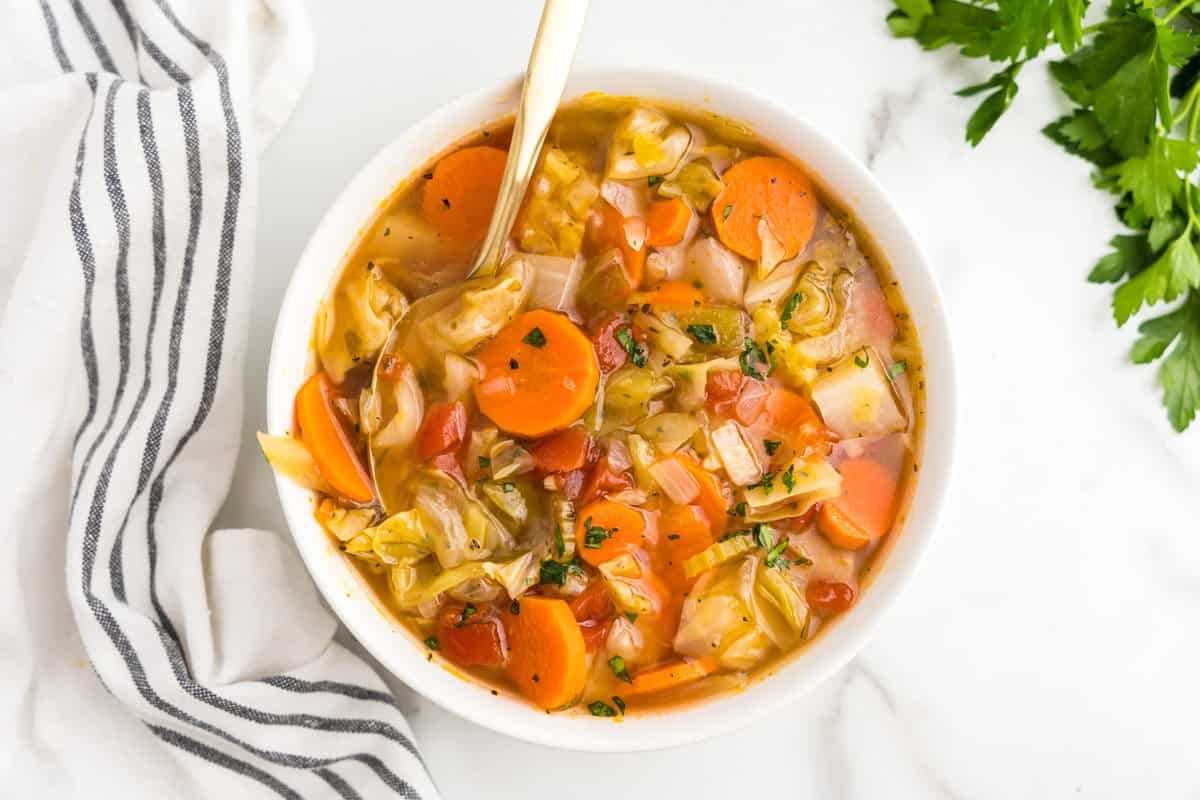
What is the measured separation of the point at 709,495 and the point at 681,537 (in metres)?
0.12

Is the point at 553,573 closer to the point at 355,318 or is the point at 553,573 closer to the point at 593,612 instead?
the point at 593,612

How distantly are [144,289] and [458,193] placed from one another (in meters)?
0.81

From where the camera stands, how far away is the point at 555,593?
256 centimetres

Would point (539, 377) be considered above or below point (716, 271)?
below

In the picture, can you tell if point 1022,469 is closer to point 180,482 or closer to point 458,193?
point 458,193

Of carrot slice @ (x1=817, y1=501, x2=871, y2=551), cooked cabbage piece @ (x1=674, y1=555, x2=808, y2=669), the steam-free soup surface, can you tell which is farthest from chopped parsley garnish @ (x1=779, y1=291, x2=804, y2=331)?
cooked cabbage piece @ (x1=674, y1=555, x2=808, y2=669)

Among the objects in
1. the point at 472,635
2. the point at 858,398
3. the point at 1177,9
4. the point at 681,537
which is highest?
the point at 1177,9

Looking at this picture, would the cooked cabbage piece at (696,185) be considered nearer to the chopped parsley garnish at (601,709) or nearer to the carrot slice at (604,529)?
the carrot slice at (604,529)

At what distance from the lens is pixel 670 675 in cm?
257

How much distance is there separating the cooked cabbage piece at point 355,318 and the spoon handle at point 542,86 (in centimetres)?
36

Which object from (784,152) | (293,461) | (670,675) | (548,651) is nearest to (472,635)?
(548,651)

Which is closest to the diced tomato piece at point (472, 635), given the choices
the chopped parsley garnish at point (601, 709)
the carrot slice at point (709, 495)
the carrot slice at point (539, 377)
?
the chopped parsley garnish at point (601, 709)

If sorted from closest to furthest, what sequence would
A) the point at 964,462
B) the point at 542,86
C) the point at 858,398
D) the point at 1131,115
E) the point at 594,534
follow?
1. the point at 542,86
2. the point at 594,534
3. the point at 858,398
4. the point at 1131,115
5. the point at 964,462

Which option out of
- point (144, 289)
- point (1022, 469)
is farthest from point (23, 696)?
point (1022, 469)
